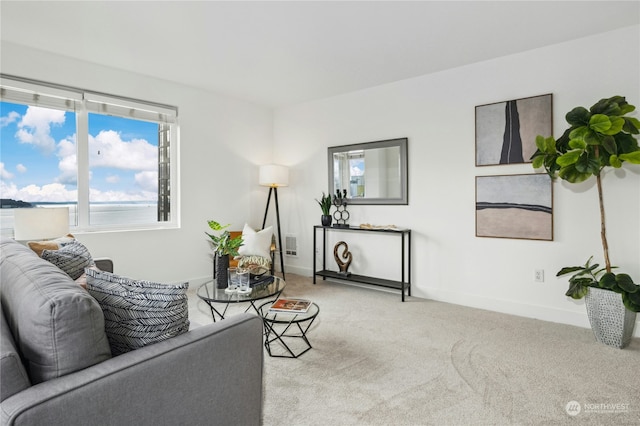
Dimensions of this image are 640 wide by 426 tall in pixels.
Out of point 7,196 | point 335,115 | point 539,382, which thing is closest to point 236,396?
point 539,382

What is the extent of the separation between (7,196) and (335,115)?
3623mm

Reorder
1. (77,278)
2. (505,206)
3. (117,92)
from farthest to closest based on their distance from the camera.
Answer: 1. (117,92)
2. (505,206)
3. (77,278)

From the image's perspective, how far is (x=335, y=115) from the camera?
482 centimetres

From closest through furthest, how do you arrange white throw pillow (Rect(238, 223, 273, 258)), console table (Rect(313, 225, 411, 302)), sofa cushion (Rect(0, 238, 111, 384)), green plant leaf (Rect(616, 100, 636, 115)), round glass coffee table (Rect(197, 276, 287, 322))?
sofa cushion (Rect(0, 238, 111, 384))
round glass coffee table (Rect(197, 276, 287, 322))
green plant leaf (Rect(616, 100, 636, 115))
console table (Rect(313, 225, 411, 302))
white throw pillow (Rect(238, 223, 273, 258))

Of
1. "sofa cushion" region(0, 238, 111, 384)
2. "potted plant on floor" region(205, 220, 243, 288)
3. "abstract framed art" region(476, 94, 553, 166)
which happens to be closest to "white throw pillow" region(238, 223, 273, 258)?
"potted plant on floor" region(205, 220, 243, 288)

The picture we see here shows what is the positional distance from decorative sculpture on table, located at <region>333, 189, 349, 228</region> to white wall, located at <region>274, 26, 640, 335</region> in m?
0.11

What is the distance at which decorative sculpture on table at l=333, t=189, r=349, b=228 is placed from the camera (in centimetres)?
468

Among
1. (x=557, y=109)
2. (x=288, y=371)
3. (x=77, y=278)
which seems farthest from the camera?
(x=557, y=109)

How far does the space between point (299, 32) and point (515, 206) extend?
252cm

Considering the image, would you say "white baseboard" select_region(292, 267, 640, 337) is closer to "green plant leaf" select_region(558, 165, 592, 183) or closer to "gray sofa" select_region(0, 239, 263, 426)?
"green plant leaf" select_region(558, 165, 592, 183)

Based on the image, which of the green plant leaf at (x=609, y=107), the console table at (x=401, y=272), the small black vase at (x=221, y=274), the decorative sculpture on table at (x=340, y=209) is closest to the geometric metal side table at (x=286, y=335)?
the small black vase at (x=221, y=274)

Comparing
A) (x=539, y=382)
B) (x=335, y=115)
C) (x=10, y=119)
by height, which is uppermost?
(x=335, y=115)

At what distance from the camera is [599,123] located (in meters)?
2.54

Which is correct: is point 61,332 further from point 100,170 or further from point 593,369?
point 100,170
